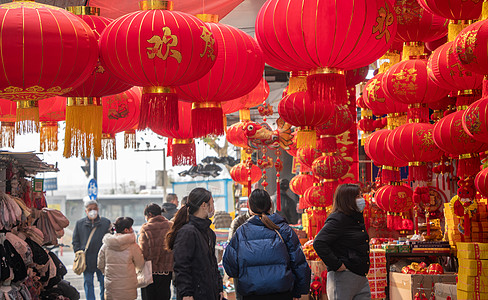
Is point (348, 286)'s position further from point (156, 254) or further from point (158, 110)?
point (156, 254)

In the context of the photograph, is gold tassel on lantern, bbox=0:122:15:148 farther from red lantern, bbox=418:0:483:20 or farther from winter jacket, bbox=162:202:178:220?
winter jacket, bbox=162:202:178:220

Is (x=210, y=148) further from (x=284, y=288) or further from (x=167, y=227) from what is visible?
(x=284, y=288)

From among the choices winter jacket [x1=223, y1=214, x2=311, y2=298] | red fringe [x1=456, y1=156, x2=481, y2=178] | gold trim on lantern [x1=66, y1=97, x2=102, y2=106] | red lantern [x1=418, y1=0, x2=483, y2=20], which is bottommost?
winter jacket [x1=223, y1=214, x2=311, y2=298]

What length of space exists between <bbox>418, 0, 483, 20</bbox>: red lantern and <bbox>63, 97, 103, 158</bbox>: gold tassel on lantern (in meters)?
1.90

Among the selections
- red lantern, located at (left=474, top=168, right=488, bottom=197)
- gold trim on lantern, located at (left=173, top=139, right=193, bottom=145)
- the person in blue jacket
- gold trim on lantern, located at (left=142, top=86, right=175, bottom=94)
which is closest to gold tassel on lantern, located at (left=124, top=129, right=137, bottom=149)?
gold trim on lantern, located at (left=173, top=139, right=193, bottom=145)

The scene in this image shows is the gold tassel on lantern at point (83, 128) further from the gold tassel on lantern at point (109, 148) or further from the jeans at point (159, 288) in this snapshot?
the jeans at point (159, 288)

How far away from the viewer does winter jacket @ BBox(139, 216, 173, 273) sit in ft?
22.1

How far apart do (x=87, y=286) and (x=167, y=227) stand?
2437 millimetres

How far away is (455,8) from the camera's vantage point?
12.1 feet

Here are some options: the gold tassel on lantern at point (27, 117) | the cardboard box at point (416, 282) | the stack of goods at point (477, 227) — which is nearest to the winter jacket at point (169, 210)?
the cardboard box at point (416, 282)

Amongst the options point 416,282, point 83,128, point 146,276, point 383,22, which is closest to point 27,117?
point 83,128

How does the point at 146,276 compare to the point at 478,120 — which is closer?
the point at 478,120

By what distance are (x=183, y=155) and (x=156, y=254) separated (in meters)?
2.36

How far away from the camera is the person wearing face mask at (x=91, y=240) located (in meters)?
8.73
